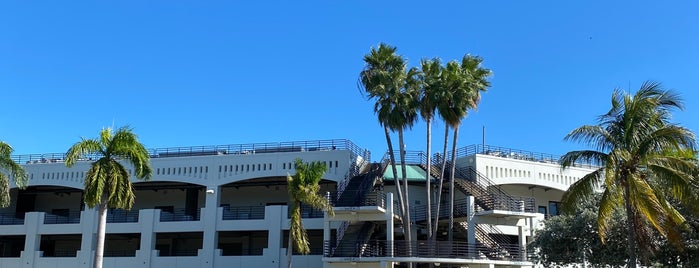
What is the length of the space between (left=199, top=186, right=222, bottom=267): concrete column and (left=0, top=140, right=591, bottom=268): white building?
Answer: 0.07 m

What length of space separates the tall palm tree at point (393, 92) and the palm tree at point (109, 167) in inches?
593

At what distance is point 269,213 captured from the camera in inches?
1740

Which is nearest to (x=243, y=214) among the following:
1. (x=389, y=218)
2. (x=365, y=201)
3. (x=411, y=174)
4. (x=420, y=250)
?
(x=365, y=201)

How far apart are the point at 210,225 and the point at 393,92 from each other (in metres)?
15.7

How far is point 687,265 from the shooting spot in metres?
29.9

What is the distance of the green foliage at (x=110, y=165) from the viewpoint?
83.0 feet

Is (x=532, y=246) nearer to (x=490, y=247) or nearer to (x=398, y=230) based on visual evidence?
(x=490, y=247)

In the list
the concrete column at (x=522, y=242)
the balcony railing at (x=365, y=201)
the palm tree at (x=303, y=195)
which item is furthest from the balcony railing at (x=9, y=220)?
the concrete column at (x=522, y=242)

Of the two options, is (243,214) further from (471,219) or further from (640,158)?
(640,158)

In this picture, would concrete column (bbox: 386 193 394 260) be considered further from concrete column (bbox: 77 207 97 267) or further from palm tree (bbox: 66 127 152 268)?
concrete column (bbox: 77 207 97 267)

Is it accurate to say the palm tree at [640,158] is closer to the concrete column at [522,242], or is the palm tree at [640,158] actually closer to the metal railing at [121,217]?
the concrete column at [522,242]

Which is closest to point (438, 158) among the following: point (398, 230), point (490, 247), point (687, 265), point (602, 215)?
point (398, 230)

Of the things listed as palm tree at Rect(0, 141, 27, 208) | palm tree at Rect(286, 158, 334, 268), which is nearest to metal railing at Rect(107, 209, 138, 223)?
palm tree at Rect(0, 141, 27, 208)

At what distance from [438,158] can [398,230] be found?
17.8 feet
